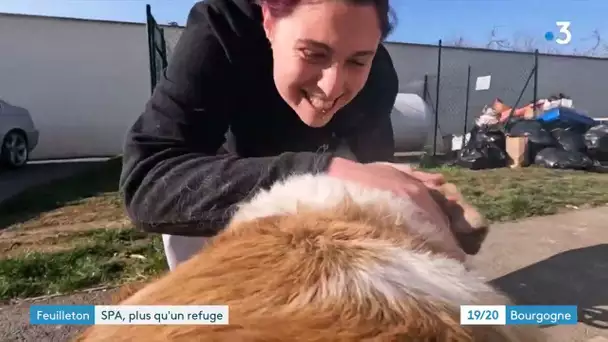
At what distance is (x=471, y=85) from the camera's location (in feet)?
38.8

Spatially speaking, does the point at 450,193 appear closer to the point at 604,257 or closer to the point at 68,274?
the point at 68,274

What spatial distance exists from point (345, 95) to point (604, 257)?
126 inches

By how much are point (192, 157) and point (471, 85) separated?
11.4 meters

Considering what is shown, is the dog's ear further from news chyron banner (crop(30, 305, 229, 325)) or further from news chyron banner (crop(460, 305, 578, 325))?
news chyron banner (crop(30, 305, 229, 325))

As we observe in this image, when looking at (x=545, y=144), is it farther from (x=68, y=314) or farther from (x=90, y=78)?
(x=68, y=314)

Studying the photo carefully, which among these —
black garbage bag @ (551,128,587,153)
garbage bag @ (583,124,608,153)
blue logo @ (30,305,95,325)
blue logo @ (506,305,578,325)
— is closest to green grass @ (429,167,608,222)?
black garbage bag @ (551,128,587,153)

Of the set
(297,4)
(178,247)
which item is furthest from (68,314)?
(297,4)

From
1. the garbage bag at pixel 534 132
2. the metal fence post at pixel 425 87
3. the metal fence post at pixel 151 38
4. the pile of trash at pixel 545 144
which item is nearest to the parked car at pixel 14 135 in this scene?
the metal fence post at pixel 151 38

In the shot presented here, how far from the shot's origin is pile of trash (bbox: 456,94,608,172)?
316 inches

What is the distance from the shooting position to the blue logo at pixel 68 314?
2.92 ft

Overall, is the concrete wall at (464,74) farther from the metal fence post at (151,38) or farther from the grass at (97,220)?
the metal fence post at (151,38)

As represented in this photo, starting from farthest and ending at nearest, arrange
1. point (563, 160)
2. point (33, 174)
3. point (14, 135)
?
point (14, 135), point (33, 174), point (563, 160)

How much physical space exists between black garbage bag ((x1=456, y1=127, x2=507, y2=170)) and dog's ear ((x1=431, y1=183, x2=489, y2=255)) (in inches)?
A: 288

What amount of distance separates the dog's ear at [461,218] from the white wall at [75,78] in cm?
984
